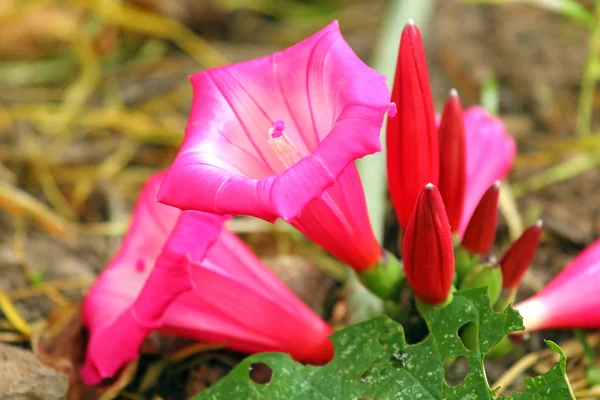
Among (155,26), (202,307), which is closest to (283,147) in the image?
(202,307)

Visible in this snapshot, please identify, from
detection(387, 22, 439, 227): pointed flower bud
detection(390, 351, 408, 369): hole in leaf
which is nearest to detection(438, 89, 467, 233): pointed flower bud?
detection(387, 22, 439, 227): pointed flower bud

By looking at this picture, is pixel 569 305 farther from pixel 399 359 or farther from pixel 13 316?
pixel 13 316

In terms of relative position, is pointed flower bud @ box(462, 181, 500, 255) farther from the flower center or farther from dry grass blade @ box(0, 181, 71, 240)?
dry grass blade @ box(0, 181, 71, 240)

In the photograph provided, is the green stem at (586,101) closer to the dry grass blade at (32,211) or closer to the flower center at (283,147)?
the flower center at (283,147)

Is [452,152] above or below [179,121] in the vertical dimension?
above

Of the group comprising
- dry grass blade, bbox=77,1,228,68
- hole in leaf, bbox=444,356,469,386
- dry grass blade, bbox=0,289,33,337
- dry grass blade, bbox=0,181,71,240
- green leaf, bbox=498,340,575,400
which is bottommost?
dry grass blade, bbox=0,181,71,240

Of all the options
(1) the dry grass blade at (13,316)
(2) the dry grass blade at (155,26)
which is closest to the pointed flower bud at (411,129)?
(1) the dry grass blade at (13,316)
